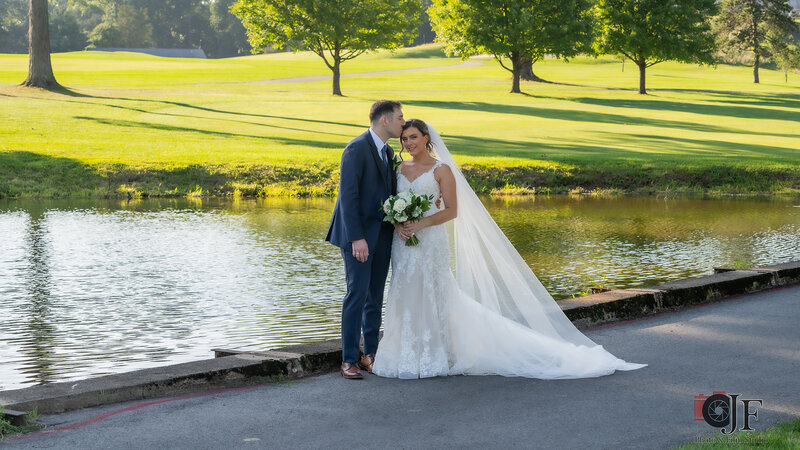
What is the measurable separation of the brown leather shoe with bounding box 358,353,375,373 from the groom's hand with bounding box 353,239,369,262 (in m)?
0.84

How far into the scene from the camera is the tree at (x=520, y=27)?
55.4m

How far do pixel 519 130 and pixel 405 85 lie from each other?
27.4m

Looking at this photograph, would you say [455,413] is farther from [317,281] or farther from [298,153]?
[298,153]

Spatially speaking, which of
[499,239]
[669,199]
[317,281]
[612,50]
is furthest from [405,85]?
[499,239]

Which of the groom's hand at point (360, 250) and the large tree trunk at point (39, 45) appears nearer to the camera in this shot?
the groom's hand at point (360, 250)

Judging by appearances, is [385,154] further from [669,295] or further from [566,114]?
[566,114]

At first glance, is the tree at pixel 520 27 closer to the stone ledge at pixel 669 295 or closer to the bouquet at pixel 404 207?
the stone ledge at pixel 669 295

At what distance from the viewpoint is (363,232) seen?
7621 mm

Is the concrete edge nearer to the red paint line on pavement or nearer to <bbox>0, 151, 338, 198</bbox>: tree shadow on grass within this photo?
the red paint line on pavement

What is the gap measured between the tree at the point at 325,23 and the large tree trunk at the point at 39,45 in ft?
39.3

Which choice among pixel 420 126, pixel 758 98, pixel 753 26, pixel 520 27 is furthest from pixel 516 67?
pixel 420 126

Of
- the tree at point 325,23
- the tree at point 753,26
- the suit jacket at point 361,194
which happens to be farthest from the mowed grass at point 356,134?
the suit jacket at point 361,194

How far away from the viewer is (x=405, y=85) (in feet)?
216

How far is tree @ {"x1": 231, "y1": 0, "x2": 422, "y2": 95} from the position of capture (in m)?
54.5
